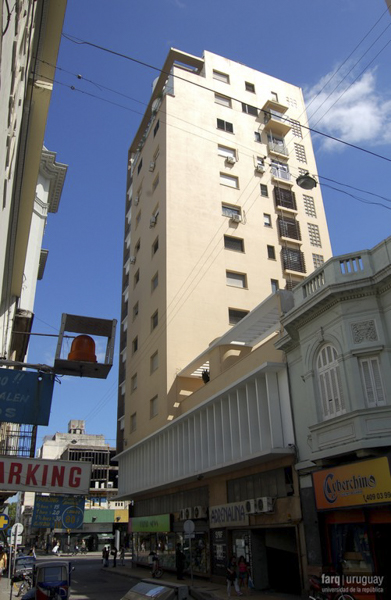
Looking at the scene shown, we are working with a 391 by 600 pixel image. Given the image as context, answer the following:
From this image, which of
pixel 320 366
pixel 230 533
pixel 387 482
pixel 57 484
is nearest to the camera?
pixel 57 484

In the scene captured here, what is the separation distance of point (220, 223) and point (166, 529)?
2036 cm

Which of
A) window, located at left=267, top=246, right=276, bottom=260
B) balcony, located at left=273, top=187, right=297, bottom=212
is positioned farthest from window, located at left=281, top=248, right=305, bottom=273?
balcony, located at left=273, top=187, right=297, bottom=212

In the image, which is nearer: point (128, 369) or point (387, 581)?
point (387, 581)

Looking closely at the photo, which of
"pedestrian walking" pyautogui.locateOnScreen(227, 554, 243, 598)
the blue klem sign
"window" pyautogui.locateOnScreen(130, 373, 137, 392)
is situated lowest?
"pedestrian walking" pyautogui.locateOnScreen(227, 554, 243, 598)

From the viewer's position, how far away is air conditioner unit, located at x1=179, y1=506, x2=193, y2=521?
956 inches

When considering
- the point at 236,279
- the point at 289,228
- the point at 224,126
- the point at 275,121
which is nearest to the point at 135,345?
the point at 236,279

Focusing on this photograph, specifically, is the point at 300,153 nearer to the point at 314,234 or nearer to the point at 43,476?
the point at 314,234

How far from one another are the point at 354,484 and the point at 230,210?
84.1 ft

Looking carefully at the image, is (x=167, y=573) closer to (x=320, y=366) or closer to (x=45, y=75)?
(x=320, y=366)

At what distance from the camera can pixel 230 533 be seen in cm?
2055

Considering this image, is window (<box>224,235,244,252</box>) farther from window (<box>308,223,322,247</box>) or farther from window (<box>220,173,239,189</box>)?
window (<box>308,223,322,247</box>)

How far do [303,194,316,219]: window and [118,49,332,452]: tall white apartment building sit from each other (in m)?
0.10

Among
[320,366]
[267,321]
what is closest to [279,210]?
[267,321]

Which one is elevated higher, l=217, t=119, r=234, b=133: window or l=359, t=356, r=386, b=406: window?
l=217, t=119, r=234, b=133: window
